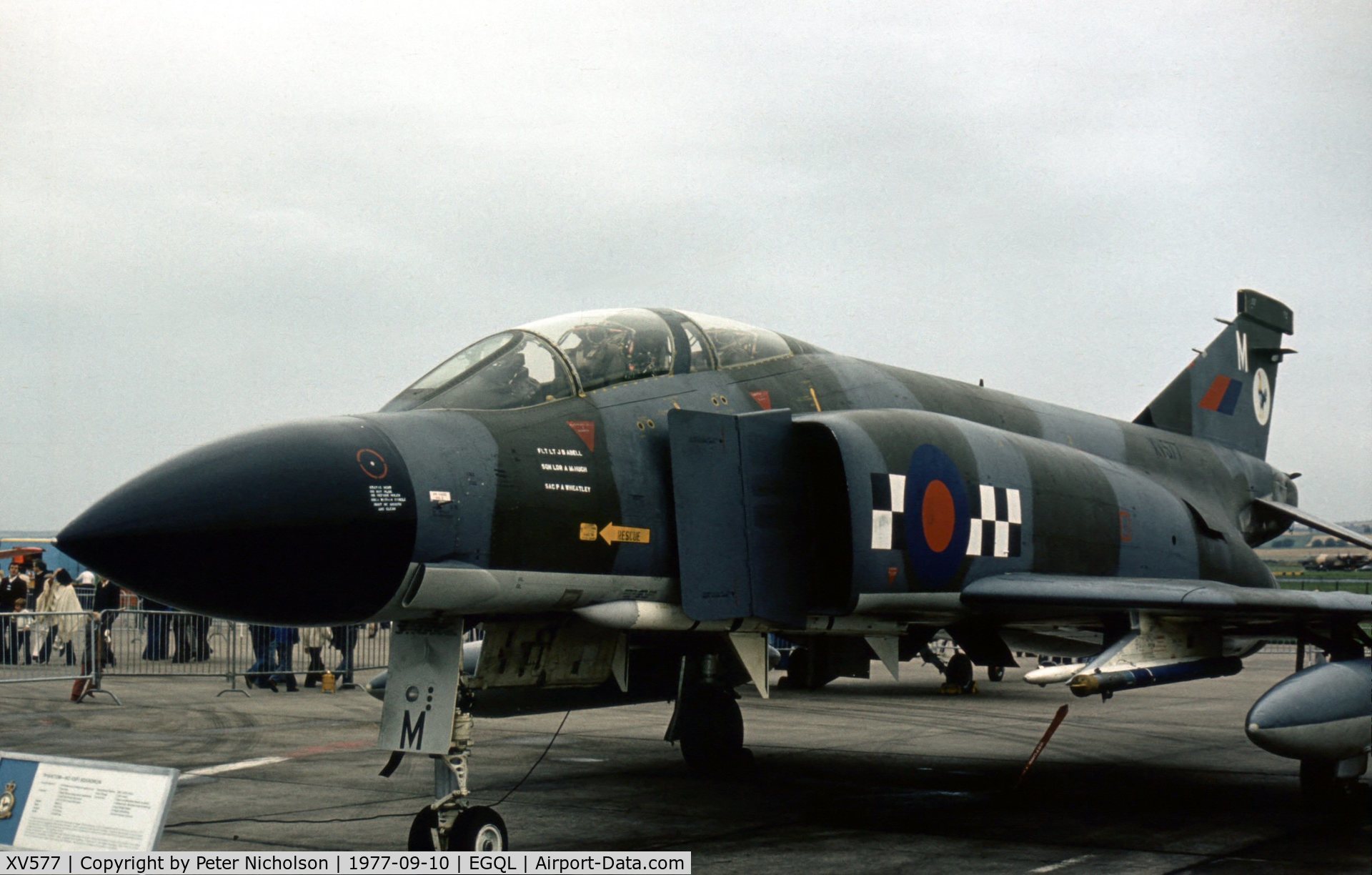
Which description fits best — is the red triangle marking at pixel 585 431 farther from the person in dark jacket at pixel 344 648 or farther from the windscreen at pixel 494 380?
the person in dark jacket at pixel 344 648

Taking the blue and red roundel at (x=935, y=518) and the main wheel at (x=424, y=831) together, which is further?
the blue and red roundel at (x=935, y=518)

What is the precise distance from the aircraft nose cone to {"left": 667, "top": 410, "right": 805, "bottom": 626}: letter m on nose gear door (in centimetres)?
177

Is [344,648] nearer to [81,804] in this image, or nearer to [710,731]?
[710,731]

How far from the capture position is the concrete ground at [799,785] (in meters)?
7.42

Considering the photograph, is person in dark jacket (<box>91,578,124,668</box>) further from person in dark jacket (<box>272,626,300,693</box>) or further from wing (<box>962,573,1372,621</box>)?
wing (<box>962,573,1372,621</box>)

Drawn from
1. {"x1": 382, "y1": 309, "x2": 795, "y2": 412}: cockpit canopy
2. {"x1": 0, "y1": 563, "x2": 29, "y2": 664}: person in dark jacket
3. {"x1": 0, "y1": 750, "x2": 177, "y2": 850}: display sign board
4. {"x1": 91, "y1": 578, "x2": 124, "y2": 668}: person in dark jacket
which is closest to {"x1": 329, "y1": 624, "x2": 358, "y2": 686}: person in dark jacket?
{"x1": 91, "y1": 578, "x2": 124, "y2": 668}: person in dark jacket

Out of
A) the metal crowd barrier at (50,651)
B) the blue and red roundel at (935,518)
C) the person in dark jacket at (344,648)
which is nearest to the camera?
the blue and red roundel at (935,518)

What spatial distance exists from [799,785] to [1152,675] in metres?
2.99

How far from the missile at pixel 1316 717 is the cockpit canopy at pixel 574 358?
147 inches

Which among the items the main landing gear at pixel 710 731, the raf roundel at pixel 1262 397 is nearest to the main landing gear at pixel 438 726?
the main landing gear at pixel 710 731

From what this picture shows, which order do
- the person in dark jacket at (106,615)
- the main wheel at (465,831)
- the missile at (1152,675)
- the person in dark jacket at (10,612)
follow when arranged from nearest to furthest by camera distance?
the main wheel at (465,831) → the missile at (1152,675) → the person in dark jacket at (106,615) → the person in dark jacket at (10,612)

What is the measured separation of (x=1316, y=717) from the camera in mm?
7863

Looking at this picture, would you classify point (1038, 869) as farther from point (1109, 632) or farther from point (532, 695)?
point (532, 695)

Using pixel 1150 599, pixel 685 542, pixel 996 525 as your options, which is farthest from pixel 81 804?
pixel 1150 599
